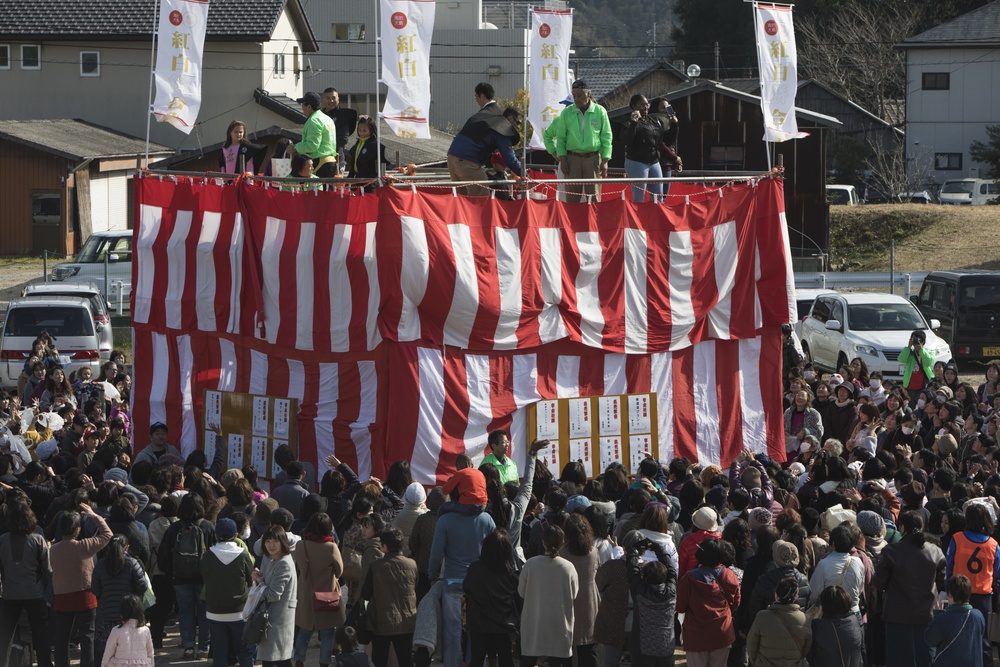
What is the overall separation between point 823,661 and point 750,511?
1.80m

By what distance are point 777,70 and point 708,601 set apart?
341 inches

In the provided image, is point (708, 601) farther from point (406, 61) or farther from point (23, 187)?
point (23, 187)

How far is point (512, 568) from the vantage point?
409 inches

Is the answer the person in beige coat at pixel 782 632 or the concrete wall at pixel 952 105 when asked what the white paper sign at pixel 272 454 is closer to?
the person in beige coat at pixel 782 632

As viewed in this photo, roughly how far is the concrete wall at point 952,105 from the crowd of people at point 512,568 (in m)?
42.1

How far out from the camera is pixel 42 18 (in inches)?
1748

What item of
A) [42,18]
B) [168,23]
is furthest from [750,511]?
[42,18]

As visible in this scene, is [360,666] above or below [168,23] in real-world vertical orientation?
below

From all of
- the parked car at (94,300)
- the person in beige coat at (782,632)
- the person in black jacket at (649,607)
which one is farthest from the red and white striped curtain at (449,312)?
the parked car at (94,300)

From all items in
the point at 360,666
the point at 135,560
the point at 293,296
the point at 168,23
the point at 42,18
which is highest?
the point at 42,18

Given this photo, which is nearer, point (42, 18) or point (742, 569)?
point (742, 569)

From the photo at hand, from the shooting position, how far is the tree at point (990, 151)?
160ft

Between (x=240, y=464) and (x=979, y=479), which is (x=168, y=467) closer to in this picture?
(x=240, y=464)

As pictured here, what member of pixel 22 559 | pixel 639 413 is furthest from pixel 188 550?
pixel 639 413
